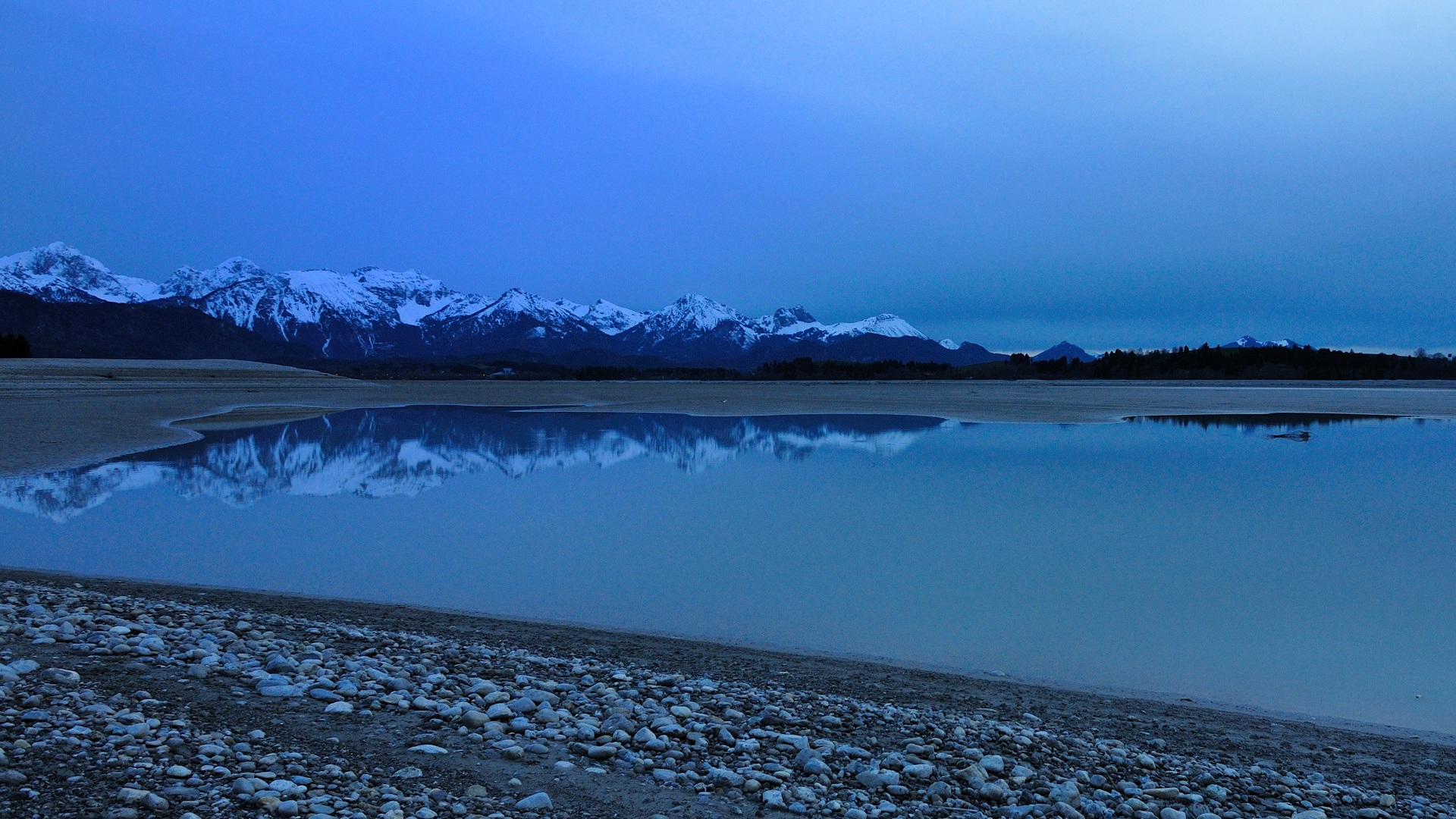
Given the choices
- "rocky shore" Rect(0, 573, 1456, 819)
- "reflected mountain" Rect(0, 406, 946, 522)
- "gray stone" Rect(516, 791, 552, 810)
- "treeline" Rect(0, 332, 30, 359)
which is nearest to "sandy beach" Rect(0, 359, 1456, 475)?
"reflected mountain" Rect(0, 406, 946, 522)

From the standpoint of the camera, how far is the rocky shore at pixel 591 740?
13.4 ft

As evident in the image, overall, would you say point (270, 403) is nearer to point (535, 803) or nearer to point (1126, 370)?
point (535, 803)

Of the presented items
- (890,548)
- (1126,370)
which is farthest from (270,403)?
(1126,370)

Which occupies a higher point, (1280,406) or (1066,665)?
(1280,406)

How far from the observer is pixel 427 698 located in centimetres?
541

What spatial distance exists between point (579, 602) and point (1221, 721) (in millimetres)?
5804

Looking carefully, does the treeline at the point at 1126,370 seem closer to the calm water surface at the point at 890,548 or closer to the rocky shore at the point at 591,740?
the calm water surface at the point at 890,548

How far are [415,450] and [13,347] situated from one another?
261 feet

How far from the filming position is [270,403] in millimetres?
46375

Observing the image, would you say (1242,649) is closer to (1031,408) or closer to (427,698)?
(427,698)

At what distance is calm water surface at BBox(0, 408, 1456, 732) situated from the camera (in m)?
7.81

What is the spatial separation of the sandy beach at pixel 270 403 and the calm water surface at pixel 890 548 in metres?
3.95

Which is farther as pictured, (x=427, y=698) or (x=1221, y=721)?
(x=1221, y=721)

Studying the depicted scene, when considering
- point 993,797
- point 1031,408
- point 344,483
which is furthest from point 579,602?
point 1031,408
